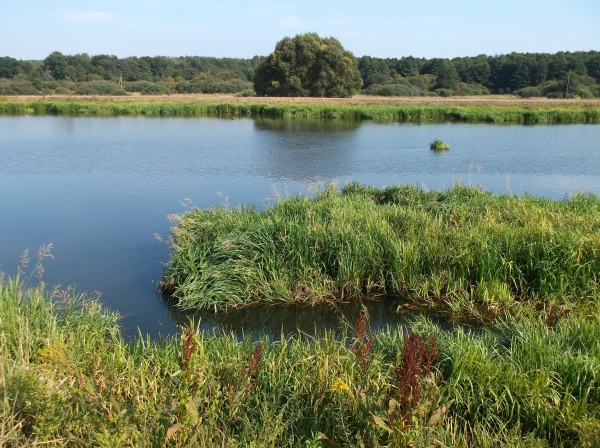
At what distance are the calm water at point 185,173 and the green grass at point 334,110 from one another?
3.85 meters

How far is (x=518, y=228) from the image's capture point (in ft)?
26.8

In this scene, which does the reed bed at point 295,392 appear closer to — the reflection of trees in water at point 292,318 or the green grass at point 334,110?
the reflection of trees in water at point 292,318

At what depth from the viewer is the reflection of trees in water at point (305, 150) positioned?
17.9 m

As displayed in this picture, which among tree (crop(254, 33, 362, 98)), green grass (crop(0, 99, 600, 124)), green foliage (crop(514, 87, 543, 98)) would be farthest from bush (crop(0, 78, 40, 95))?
green foliage (crop(514, 87, 543, 98))

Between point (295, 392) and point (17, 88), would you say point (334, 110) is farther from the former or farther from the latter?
point (17, 88)

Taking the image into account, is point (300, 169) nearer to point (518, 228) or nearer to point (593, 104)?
point (518, 228)

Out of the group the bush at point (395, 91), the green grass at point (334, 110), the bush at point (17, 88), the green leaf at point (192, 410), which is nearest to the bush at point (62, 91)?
the bush at point (17, 88)

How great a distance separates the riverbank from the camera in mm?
37375

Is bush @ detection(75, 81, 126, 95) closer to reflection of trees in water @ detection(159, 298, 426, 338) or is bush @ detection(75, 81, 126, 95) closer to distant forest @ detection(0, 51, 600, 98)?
distant forest @ detection(0, 51, 600, 98)

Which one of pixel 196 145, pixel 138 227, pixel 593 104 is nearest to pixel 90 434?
pixel 138 227

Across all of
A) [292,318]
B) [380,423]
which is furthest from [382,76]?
[380,423]

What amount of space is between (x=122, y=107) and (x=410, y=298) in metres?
37.7

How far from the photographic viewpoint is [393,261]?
7.84 metres

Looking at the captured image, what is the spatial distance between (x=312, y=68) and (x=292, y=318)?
4958cm
